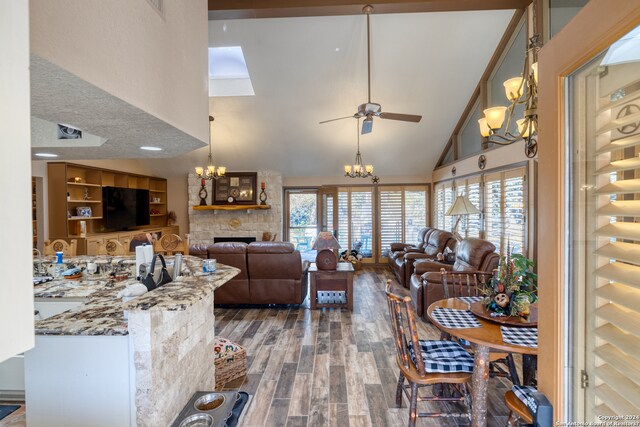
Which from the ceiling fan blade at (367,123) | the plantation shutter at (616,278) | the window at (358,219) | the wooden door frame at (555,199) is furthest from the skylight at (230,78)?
the plantation shutter at (616,278)

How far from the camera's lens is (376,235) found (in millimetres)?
8516

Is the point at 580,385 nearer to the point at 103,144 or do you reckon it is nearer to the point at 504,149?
the point at 103,144

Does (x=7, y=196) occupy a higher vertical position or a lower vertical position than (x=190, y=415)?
higher

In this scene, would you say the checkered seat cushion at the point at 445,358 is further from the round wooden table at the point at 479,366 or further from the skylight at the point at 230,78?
the skylight at the point at 230,78

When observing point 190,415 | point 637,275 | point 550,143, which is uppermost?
point 550,143

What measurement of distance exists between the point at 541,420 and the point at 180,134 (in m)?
2.18

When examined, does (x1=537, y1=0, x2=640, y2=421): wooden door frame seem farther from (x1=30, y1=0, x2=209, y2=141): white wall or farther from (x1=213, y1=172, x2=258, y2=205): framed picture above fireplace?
(x1=213, y1=172, x2=258, y2=205): framed picture above fireplace

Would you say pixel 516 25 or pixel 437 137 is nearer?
pixel 516 25

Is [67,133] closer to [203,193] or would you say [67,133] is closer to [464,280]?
[464,280]

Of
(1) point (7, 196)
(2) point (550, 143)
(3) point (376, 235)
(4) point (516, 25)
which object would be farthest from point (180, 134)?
(3) point (376, 235)

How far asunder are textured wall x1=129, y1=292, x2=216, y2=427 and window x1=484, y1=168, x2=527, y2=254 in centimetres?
370

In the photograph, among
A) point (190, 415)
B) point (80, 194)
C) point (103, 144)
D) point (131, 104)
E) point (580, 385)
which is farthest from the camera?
point (80, 194)

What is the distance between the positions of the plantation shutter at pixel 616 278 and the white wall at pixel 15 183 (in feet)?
4.53

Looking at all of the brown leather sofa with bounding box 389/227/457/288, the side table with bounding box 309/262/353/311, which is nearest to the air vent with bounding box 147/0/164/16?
the side table with bounding box 309/262/353/311
